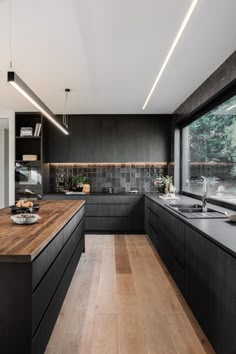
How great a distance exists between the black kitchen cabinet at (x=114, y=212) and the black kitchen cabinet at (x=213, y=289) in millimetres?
3044

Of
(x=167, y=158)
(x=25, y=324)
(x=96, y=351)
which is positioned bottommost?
(x=96, y=351)

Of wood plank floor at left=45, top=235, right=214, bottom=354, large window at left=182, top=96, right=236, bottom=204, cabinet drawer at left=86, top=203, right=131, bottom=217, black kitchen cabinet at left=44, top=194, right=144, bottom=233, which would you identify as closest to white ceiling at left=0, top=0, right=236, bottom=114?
large window at left=182, top=96, right=236, bottom=204

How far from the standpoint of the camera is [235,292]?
1.47 meters

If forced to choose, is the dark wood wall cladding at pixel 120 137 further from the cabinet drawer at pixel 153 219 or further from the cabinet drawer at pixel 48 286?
the cabinet drawer at pixel 48 286

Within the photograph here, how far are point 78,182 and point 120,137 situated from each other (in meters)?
1.36

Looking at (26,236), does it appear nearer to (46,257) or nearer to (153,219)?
(46,257)

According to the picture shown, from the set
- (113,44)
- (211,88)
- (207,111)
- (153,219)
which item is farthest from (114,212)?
(113,44)

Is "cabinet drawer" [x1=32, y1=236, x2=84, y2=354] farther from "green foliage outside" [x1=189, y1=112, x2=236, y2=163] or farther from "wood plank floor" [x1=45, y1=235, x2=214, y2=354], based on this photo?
"green foliage outside" [x1=189, y1=112, x2=236, y2=163]

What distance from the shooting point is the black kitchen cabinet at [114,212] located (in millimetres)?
5395

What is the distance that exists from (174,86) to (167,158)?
6.82ft

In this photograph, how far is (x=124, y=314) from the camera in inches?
94.8

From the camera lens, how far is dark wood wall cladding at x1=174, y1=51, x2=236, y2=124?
2.84 metres

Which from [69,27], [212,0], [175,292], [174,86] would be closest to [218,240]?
[175,292]

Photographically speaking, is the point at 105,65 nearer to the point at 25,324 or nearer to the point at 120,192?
the point at 25,324
